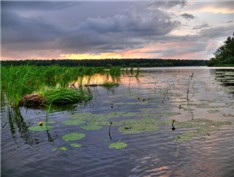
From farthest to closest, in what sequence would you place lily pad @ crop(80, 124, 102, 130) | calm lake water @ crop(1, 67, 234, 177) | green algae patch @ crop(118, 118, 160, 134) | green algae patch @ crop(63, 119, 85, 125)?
green algae patch @ crop(63, 119, 85, 125) < lily pad @ crop(80, 124, 102, 130) < green algae patch @ crop(118, 118, 160, 134) < calm lake water @ crop(1, 67, 234, 177)

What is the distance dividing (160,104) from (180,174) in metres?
6.50

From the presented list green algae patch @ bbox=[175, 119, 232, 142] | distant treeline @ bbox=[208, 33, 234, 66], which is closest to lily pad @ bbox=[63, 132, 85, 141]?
green algae patch @ bbox=[175, 119, 232, 142]

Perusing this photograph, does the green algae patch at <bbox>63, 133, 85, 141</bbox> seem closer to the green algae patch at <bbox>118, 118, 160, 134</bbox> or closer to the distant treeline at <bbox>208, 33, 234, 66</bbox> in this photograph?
the green algae patch at <bbox>118, 118, 160, 134</bbox>

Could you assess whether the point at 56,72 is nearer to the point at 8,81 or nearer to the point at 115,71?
the point at 8,81

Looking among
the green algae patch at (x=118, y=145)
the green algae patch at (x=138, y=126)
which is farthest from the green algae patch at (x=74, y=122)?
the green algae patch at (x=118, y=145)

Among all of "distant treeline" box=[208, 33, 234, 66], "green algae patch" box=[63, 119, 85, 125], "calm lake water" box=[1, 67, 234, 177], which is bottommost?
"calm lake water" box=[1, 67, 234, 177]

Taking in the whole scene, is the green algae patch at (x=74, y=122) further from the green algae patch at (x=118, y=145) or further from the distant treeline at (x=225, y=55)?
the distant treeline at (x=225, y=55)

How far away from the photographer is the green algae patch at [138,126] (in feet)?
21.6

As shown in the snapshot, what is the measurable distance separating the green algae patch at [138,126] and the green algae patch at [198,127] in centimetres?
63

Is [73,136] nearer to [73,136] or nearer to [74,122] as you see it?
[73,136]

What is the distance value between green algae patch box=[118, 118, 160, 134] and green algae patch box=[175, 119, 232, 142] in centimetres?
63

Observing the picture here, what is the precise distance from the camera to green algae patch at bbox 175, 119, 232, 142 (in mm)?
5934

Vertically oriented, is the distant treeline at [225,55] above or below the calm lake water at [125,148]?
above

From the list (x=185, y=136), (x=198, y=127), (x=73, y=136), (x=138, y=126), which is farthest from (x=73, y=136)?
(x=198, y=127)
